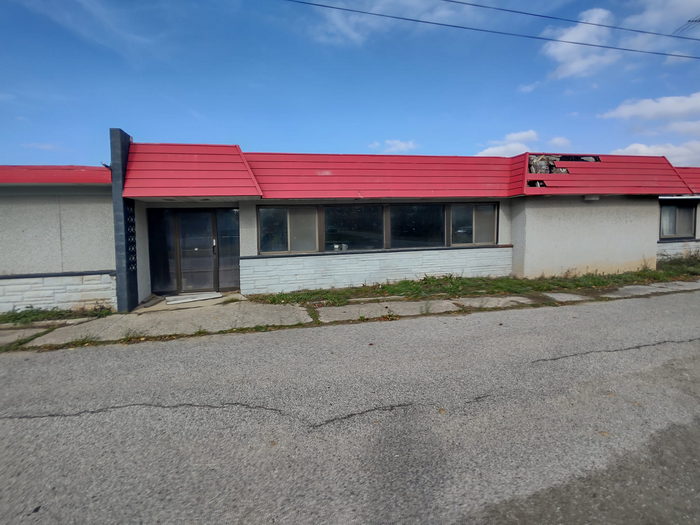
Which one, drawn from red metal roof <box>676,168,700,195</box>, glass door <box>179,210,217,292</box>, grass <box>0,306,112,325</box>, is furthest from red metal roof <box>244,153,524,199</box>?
red metal roof <box>676,168,700,195</box>

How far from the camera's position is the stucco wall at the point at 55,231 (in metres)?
7.87

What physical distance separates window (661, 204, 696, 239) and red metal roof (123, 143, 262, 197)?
48.4ft

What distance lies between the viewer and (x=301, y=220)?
32.7 feet

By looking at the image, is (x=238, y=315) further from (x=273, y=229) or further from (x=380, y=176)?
(x=380, y=176)

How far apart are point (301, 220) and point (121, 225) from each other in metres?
4.05

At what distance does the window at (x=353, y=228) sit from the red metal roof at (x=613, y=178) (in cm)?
408

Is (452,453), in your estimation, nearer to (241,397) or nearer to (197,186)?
(241,397)

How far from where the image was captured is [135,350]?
564 cm

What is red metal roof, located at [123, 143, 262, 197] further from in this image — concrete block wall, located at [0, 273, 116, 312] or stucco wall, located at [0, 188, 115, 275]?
concrete block wall, located at [0, 273, 116, 312]

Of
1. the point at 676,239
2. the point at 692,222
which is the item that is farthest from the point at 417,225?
the point at 692,222

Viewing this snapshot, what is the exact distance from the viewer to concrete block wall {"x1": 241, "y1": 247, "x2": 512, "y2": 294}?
31.2ft

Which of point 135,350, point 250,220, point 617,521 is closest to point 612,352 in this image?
point 617,521

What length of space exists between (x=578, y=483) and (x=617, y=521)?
0.34 m

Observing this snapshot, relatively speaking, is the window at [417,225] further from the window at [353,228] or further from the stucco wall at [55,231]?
the stucco wall at [55,231]
